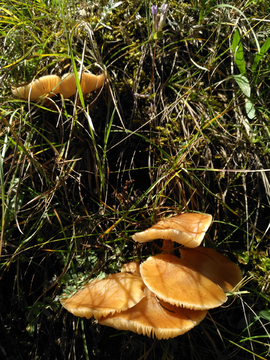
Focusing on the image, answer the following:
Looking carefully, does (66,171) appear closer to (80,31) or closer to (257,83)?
(80,31)

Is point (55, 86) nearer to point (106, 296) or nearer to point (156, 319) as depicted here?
point (106, 296)

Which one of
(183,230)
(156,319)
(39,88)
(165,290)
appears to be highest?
(39,88)

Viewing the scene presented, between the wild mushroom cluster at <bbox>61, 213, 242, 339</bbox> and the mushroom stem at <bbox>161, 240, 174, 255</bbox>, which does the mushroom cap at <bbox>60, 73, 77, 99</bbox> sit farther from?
the mushroom stem at <bbox>161, 240, 174, 255</bbox>

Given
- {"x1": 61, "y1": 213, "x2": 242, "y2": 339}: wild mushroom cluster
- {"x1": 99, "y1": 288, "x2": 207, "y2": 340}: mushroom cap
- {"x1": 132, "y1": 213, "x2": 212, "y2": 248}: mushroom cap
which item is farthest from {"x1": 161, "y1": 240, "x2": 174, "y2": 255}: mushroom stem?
{"x1": 99, "y1": 288, "x2": 207, "y2": 340}: mushroom cap

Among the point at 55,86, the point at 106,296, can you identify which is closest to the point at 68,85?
the point at 55,86

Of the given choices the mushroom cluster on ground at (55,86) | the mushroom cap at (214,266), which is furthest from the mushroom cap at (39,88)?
the mushroom cap at (214,266)

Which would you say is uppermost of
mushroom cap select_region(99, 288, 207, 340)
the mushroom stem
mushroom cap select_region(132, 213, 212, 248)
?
mushroom cap select_region(132, 213, 212, 248)

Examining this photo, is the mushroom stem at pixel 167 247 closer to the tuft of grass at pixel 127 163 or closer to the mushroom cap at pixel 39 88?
the tuft of grass at pixel 127 163

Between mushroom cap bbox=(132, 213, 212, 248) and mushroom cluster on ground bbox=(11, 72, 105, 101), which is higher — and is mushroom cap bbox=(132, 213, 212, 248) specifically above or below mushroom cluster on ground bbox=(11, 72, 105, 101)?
below
